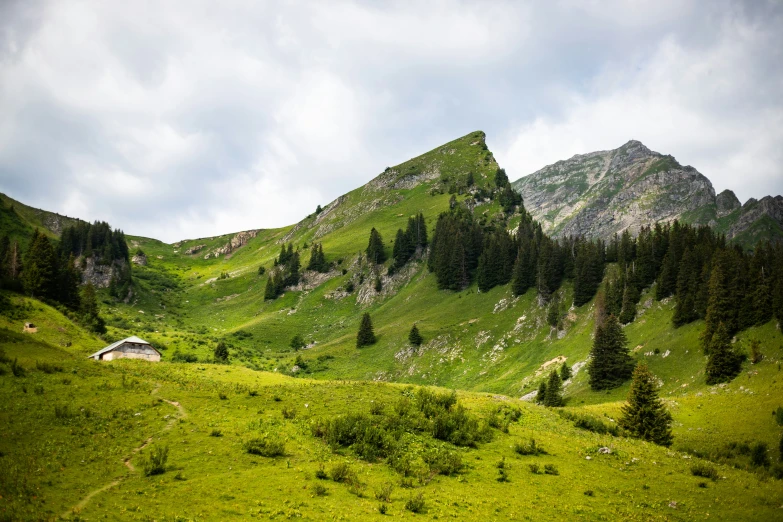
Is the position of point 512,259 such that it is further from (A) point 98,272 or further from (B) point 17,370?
(A) point 98,272

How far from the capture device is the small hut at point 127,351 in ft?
177

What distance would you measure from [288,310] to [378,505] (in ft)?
432

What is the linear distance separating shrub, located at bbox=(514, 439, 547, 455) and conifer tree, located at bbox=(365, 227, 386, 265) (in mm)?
122553

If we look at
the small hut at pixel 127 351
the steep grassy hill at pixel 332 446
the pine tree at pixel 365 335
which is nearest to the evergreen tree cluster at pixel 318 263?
the pine tree at pixel 365 335

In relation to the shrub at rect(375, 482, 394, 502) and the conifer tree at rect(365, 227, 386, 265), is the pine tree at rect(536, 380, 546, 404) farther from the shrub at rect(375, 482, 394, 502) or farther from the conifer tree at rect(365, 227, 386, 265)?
the conifer tree at rect(365, 227, 386, 265)

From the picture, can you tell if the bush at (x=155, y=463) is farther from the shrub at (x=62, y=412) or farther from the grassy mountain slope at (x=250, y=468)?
the shrub at (x=62, y=412)

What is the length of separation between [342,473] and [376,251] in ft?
432

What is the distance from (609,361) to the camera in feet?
210

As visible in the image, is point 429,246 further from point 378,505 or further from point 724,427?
point 378,505

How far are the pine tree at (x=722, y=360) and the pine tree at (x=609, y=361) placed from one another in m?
11.0

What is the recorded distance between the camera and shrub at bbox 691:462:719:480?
26.8 metres

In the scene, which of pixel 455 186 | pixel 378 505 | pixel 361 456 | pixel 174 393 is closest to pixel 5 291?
pixel 174 393

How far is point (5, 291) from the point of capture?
2226 inches

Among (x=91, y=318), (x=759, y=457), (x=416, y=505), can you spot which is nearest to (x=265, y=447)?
(x=416, y=505)
